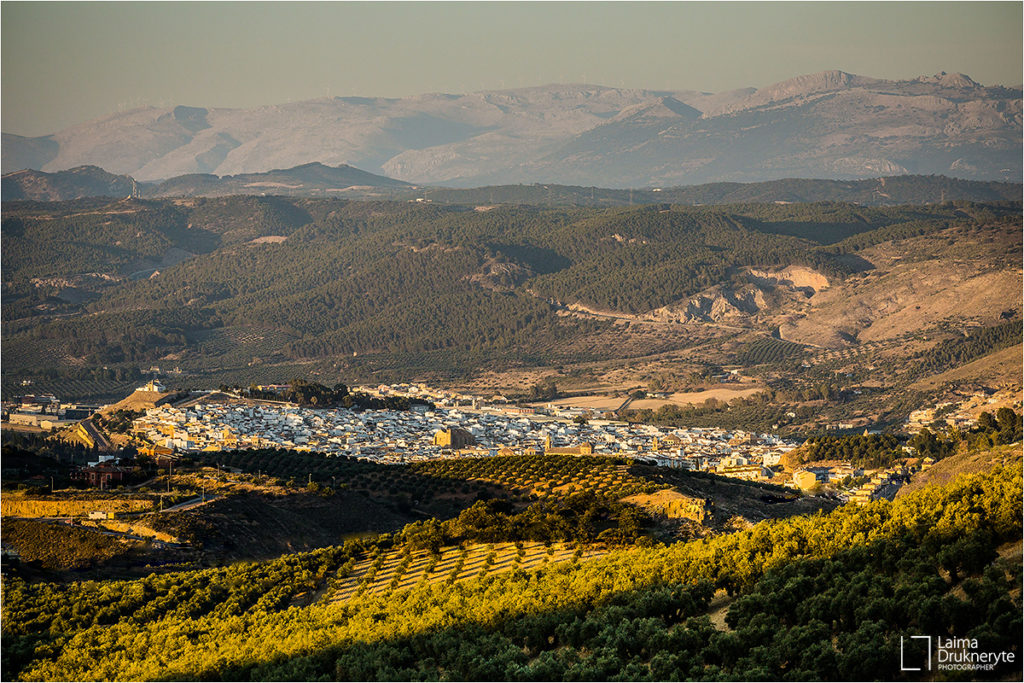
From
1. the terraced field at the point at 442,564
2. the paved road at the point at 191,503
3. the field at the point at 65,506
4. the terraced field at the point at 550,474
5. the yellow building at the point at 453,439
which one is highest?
the field at the point at 65,506

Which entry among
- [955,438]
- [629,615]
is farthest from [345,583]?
[955,438]

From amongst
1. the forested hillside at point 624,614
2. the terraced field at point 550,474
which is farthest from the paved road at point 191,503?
the terraced field at point 550,474

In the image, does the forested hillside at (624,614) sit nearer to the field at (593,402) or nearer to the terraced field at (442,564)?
the terraced field at (442,564)

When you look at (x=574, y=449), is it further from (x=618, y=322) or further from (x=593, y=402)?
(x=618, y=322)

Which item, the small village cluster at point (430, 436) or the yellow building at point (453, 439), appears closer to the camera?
the small village cluster at point (430, 436)

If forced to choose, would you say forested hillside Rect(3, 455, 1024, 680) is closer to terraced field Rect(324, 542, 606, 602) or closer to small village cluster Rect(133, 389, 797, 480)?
terraced field Rect(324, 542, 606, 602)

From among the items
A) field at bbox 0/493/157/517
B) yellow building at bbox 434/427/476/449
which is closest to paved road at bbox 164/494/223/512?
field at bbox 0/493/157/517
